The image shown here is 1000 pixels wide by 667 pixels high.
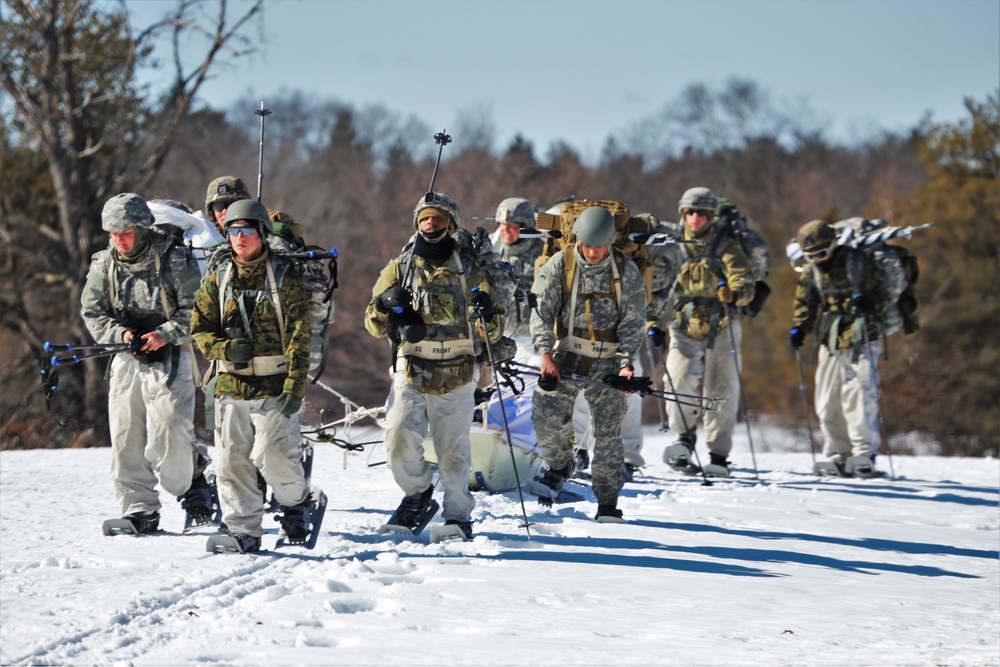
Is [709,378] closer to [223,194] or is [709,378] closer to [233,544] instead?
[223,194]

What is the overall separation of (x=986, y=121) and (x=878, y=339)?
30.0 metres

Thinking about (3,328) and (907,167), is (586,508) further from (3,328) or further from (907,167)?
(907,167)

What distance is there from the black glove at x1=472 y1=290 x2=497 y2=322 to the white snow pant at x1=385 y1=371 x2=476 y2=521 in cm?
52

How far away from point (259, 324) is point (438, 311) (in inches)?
47.0

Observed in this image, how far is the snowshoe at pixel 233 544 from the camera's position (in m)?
7.18

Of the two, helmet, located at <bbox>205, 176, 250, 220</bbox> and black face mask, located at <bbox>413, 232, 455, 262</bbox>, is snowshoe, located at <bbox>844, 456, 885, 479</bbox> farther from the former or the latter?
helmet, located at <bbox>205, 176, 250, 220</bbox>

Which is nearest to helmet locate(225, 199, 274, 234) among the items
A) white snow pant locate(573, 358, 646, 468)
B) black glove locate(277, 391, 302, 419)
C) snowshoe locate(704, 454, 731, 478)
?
black glove locate(277, 391, 302, 419)

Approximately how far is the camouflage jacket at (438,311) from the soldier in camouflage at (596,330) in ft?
2.74

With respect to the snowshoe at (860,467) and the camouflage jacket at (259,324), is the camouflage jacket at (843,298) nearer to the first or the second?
the snowshoe at (860,467)

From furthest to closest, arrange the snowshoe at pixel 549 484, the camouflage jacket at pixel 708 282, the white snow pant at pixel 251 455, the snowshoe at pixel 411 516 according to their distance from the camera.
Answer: the camouflage jacket at pixel 708 282 < the snowshoe at pixel 549 484 < the snowshoe at pixel 411 516 < the white snow pant at pixel 251 455

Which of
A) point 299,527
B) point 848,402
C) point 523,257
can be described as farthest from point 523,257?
point 299,527

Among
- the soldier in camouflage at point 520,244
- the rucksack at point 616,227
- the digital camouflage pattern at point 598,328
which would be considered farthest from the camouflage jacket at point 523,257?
the digital camouflage pattern at point 598,328

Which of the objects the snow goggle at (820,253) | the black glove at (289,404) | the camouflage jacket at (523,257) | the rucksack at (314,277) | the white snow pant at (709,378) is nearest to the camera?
the black glove at (289,404)

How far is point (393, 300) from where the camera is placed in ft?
24.8
